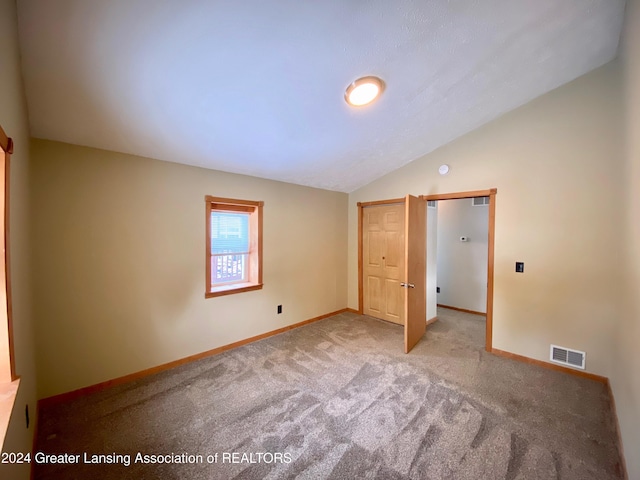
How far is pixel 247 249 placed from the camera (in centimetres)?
341

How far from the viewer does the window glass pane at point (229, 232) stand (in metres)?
3.09

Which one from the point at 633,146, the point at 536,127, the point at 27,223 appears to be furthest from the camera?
the point at 536,127

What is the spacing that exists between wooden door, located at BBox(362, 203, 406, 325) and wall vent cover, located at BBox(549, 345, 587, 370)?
5.84ft

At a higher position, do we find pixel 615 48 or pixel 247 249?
pixel 615 48

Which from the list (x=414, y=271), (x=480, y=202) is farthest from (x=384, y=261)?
(x=480, y=202)

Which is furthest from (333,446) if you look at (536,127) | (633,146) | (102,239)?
(536,127)

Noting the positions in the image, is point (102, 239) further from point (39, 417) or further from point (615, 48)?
point (615, 48)

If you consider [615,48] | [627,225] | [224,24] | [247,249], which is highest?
[615,48]

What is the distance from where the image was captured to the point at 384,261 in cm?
414

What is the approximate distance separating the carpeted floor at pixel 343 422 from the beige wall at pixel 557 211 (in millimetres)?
485

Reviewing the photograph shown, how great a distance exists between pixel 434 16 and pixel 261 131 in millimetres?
1569

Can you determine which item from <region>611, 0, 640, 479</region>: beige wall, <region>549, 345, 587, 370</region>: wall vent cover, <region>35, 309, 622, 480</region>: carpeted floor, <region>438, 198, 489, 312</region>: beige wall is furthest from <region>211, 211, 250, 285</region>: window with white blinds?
<region>438, 198, 489, 312</region>: beige wall

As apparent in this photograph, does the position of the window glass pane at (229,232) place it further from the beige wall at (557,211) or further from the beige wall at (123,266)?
the beige wall at (557,211)

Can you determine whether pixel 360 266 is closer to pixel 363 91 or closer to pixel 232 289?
pixel 232 289
